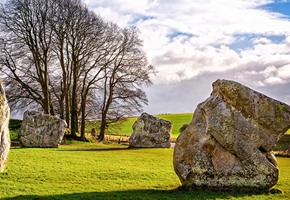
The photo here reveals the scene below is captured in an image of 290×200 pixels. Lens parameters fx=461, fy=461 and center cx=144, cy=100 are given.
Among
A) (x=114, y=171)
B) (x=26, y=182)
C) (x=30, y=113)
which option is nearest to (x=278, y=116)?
(x=114, y=171)

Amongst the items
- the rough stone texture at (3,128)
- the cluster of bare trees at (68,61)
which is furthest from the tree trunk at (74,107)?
the rough stone texture at (3,128)

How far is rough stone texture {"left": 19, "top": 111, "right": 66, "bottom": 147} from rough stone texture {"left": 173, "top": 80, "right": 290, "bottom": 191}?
18355 mm

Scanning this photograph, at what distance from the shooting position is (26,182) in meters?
15.6

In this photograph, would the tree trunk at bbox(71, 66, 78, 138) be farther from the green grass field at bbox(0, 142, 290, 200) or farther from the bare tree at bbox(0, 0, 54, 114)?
the green grass field at bbox(0, 142, 290, 200)

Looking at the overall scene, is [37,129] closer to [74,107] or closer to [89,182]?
[74,107]

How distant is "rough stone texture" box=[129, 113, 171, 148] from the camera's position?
35844 mm

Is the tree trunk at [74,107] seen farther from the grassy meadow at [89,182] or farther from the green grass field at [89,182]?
the green grass field at [89,182]

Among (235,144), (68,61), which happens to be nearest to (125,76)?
(68,61)

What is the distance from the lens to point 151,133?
35875mm

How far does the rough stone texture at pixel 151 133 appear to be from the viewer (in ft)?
118

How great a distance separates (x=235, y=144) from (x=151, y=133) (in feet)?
69.9

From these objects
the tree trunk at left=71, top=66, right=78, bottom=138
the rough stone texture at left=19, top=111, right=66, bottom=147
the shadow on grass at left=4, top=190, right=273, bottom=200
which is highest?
the tree trunk at left=71, top=66, right=78, bottom=138

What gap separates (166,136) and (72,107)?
14010 mm

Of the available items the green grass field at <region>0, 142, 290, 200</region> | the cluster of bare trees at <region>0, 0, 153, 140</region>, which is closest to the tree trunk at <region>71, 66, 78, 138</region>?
the cluster of bare trees at <region>0, 0, 153, 140</region>
